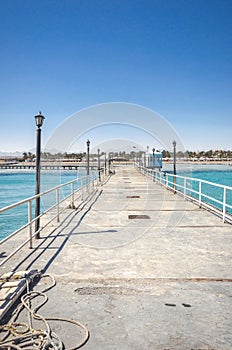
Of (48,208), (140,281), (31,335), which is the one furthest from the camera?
(48,208)

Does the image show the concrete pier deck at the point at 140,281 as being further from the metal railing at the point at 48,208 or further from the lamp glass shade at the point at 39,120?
the lamp glass shade at the point at 39,120

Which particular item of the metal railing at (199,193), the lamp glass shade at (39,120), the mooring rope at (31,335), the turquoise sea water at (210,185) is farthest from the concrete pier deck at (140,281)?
Result: the turquoise sea water at (210,185)

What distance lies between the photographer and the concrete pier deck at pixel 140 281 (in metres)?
2.32

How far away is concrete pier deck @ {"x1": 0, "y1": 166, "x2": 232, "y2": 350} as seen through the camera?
232cm

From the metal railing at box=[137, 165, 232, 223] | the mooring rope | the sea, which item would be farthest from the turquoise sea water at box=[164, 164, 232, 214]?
the mooring rope

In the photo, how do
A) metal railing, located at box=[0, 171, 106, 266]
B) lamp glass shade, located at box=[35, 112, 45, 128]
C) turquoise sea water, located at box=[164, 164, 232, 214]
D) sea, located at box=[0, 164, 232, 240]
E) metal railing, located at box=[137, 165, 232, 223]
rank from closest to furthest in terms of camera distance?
metal railing, located at box=[0, 171, 106, 266]
lamp glass shade, located at box=[35, 112, 45, 128]
metal railing, located at box=[137, 165, 232, 223]
sea, located at box=[0, 164, 232, 240]
turquoise sea water, located at box=[164, 164, 232, 214]

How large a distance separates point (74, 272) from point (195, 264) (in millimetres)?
1741

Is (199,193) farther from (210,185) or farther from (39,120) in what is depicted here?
(210,185)

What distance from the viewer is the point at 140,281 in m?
3.38

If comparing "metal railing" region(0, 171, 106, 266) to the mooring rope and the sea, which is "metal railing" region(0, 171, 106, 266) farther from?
Result: the sea

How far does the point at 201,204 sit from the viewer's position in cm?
912

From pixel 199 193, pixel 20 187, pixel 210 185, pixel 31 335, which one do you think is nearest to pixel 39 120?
pixel 31 335

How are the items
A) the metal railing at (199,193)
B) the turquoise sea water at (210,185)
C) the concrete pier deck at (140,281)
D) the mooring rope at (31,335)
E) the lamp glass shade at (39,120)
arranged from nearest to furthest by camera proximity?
1. the mooring rope at (31,335)
2. the concrete pier deck at (140,281)
3. the lamp glass shade at (39,120)
4. the metal railing at (199,193)
5. the turquoise sea water at (210,185)

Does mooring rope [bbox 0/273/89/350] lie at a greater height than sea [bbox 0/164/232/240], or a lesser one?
greater
